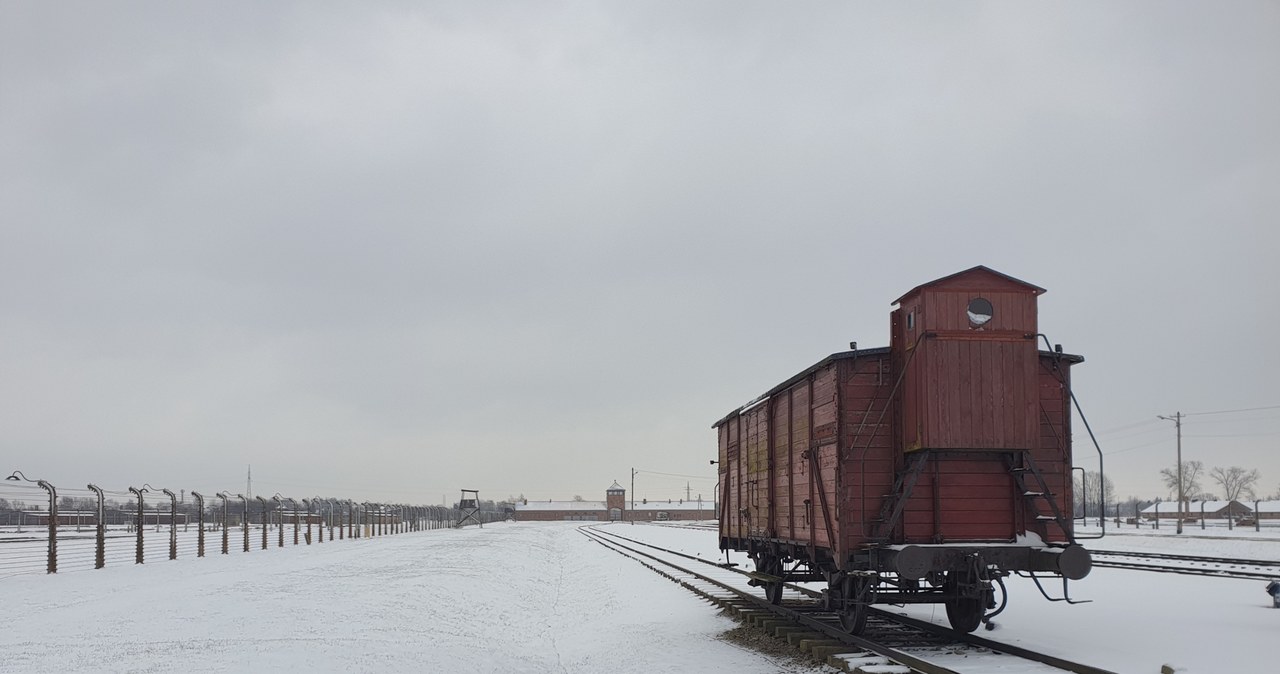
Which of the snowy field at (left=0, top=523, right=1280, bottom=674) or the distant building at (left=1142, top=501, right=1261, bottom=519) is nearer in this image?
the snowy field at (left=0, top=523, right=1280, bottom=674)

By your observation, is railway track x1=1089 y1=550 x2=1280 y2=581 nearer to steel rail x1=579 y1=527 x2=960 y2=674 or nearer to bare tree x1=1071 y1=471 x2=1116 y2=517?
bare tree x1=1071 y1=471 x2=1116 y2=517

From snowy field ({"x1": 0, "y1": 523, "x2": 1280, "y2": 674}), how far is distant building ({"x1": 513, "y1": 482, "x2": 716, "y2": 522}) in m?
122

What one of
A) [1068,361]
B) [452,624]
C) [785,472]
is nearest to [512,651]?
[452,624]

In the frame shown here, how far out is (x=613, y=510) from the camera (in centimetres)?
14462

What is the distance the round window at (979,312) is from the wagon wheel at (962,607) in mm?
3206

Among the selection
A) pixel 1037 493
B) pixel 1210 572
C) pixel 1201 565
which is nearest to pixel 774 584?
pixel 1037 493

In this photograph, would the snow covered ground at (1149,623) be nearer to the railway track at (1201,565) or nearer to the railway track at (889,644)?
the railway track at (1201,565)

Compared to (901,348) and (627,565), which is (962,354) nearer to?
(901,348)

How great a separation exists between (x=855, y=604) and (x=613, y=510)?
441 feet

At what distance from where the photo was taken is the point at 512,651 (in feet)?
43.0

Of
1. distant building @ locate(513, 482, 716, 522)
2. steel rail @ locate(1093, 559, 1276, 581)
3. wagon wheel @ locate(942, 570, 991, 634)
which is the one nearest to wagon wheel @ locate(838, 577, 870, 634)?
wagon wheel @ locate(942, 570, 991, 634)

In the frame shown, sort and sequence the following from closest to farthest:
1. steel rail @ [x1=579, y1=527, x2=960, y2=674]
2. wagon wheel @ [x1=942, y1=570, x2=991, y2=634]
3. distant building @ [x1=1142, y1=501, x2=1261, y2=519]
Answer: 1. steel rail @ [x1=579, y1=527, x2=960, y2=674]
2. wagon wheel @ [x1=942, y1=570, x2=991, y2=634]
3. distant building @ [x1=1142, y1=501, x2=1261, y2=519]

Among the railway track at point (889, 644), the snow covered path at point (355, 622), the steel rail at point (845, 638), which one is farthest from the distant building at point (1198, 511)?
the railway track at point (889, 644)

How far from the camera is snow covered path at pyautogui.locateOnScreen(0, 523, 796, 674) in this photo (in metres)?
11.6
